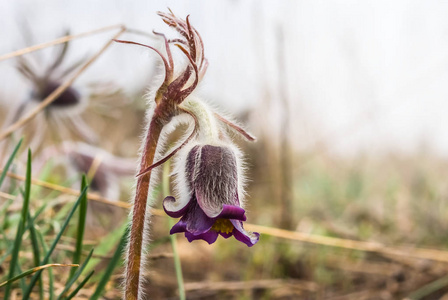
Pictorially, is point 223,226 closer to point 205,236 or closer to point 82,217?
point 205,236

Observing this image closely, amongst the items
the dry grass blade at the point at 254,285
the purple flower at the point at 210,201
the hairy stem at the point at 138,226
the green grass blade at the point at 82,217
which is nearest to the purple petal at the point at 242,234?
the purple flower at the point at 210,201

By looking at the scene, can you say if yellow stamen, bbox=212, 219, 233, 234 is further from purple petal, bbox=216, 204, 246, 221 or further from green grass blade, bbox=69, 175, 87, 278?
green grass blade, bbox=69, 175, 87, 278

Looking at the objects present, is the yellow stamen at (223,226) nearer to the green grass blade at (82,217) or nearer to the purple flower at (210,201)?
the purple flower at (210,201)

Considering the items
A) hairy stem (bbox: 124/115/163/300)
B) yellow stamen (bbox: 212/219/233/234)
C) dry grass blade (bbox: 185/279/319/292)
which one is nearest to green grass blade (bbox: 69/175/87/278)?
hairy stem (bbox: 124/115/163/300)

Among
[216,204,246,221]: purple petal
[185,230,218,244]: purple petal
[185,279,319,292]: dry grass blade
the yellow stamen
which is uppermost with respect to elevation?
[216,204,246,221]: purple petal

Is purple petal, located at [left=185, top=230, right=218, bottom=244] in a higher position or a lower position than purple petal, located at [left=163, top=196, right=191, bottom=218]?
lower
